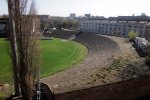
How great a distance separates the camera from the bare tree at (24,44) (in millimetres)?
13852

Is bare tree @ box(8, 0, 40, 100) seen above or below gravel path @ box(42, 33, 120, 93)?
above

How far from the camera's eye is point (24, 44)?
14.1 metres

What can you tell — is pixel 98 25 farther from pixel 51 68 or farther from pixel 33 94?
pixel 33 94

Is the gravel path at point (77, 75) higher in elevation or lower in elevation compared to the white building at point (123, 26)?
lower

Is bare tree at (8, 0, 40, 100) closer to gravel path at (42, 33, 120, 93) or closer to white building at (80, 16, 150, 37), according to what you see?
gravel path at (42, 33, 120, 93)

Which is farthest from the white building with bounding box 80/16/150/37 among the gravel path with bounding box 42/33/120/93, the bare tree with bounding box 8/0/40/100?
the bare tree with bounding box 8/0/40/100

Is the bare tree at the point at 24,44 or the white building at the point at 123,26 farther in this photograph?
the white building at the point at 123,26

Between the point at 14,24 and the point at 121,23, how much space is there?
2886 inches

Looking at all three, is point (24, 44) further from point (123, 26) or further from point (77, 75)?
point (123, 26)

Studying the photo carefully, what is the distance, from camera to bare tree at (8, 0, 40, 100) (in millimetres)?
13852

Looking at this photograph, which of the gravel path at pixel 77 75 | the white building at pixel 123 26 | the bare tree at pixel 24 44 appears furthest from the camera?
the white building at pixel 123 26

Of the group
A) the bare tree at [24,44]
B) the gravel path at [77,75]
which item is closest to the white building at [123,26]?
the gravel path at [77,75]

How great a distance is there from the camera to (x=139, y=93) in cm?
1797

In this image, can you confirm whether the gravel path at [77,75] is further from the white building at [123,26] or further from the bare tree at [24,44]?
the white building at [123,26]
